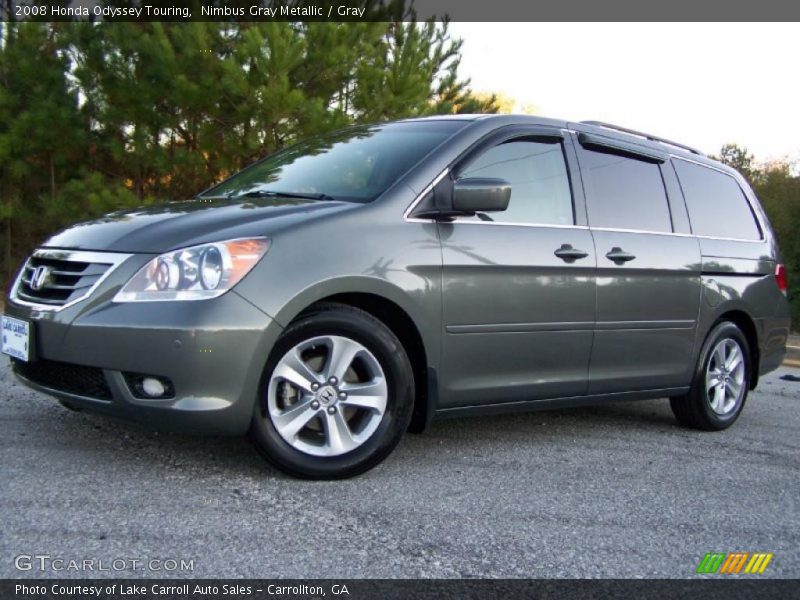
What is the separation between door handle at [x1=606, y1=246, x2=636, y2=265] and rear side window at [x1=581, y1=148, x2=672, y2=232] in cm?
14

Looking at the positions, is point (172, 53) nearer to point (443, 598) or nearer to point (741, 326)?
point (741, 326)

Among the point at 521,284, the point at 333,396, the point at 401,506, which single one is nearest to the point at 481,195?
the point at 521,284

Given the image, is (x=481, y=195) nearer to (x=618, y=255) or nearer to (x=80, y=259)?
(x=618, y=255)

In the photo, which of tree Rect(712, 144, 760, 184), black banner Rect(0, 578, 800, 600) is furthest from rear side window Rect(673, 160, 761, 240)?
tree Rect(712, 144, 760, 184)

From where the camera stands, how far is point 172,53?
45.5 feet

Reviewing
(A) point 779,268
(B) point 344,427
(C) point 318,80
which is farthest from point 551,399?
(C) point 318,80

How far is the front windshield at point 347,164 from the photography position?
4.29 m

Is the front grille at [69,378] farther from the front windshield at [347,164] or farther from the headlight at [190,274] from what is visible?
the front windshield at [347,164]

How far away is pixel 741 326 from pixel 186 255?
4017mm

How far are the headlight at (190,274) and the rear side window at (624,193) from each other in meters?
2.15

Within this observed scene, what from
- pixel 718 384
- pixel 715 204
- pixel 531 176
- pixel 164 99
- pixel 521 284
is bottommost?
pixel 718 384

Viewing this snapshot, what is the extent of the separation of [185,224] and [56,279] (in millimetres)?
599

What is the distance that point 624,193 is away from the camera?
517 cm

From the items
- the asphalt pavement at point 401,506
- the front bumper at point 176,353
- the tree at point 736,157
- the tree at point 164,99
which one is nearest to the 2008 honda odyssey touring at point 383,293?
the front bumper at point 176,353
